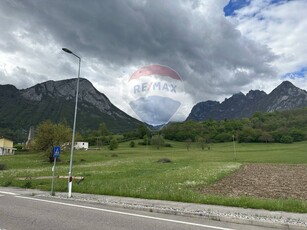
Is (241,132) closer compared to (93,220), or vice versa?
(93,220)

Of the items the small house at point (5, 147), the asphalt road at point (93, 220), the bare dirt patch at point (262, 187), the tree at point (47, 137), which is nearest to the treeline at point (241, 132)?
the small house at point (5, 147)

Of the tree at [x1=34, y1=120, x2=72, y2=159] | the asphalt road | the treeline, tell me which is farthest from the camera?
the treeline

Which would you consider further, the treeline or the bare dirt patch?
the treeline

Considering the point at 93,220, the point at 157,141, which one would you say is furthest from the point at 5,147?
the point at 93,220

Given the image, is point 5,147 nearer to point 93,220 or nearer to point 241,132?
point 241,132

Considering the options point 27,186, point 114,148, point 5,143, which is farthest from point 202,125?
point 27,186

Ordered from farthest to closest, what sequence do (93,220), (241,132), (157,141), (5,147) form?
1. (241,132)
2. (157,141)
3. (5,147)
4. (93,220)

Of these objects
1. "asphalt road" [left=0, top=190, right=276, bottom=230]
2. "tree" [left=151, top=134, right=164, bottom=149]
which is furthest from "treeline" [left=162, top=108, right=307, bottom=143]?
"asphalt road" [left=0, top=190, right=276, bottom=230]

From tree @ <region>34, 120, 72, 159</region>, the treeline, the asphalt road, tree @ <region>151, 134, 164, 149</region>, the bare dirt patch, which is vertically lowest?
the asphalt road

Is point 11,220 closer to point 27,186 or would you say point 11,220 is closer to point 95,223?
point 95,223

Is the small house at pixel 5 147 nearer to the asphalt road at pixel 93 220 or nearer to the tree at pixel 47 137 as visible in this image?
the tree at pixel 47 137

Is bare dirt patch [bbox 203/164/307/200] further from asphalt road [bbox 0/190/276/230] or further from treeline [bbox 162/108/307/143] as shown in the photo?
treeline [bbox 162/108/307/143]

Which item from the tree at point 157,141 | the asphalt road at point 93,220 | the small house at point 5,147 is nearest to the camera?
the asphalt road at point 93,220

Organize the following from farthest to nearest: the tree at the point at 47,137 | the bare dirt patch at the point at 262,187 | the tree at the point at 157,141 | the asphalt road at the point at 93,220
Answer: the tree at the point at 157,141 < the tree at the point at 47,137 < the bare dirt patch at the point at 262,187 < the asphalt road at the point at 93,220
